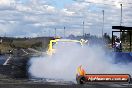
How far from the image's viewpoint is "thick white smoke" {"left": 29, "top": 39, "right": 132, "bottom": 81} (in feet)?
76.4

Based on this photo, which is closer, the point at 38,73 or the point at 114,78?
the point at 114,78

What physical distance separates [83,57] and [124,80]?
15.2ft

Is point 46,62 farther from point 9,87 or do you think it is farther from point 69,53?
point 9,87

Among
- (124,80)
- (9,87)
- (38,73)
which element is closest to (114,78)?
(124,80)

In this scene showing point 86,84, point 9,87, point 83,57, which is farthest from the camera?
point 83,57

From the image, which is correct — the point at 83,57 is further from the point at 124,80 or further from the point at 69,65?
the point at 124,80

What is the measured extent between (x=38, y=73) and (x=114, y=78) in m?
6.12

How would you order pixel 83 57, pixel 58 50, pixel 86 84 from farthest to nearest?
1. pixel 58 50
2. pixel 83 57
3. pixel 86 84

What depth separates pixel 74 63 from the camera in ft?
77.9

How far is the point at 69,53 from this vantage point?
23.9 meters

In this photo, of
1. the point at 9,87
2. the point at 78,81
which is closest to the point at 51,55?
the point at 78,81

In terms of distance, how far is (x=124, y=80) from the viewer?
63.1 ft

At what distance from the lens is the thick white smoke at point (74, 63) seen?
23286 mm

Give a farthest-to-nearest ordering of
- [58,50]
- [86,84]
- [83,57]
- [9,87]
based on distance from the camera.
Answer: [58,50] → [83,57] → [86,84] → [9,87]
